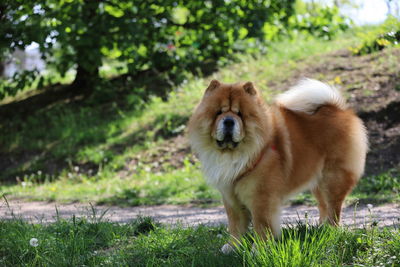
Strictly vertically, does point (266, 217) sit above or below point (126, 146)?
above

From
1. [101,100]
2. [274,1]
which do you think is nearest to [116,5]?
[101,100]

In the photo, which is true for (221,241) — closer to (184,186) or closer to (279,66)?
(184,186)

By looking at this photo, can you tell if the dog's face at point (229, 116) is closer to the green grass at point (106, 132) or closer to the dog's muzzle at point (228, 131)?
the dog's muzzle at point (228, 131)

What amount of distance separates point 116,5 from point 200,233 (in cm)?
774

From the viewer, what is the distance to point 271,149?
4195 millimetres

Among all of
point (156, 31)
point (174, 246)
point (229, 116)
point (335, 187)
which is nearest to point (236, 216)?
point (174, 246)

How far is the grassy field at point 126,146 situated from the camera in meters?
7.68

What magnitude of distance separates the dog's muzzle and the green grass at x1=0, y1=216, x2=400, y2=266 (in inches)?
31.9

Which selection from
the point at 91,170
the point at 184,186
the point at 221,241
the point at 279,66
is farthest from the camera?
the point at 279,66

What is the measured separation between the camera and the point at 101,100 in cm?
1215

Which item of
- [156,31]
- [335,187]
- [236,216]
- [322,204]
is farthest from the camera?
[156,31]

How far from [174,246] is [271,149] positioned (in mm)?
1148

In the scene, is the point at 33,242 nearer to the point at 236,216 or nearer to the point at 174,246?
the point at 174,246

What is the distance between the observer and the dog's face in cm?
405
